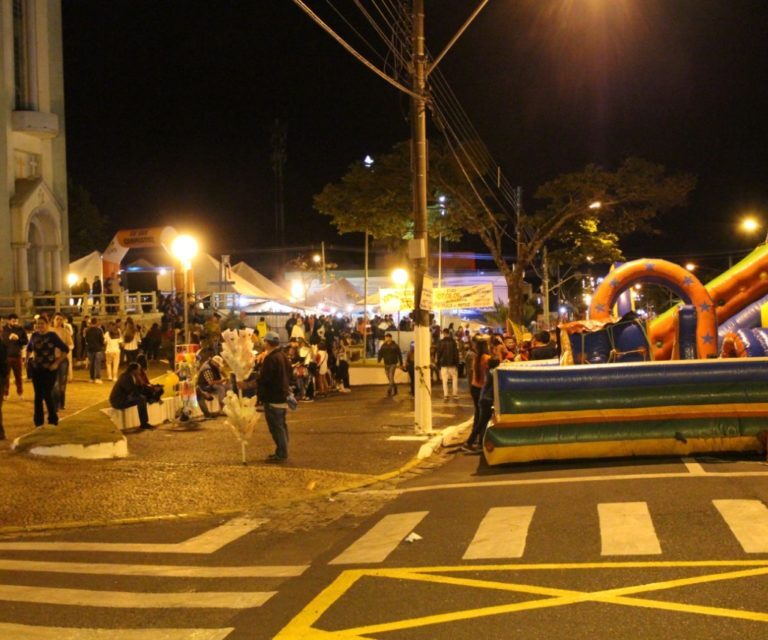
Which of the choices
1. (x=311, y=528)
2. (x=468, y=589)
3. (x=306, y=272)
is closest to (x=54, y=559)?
(x=311, y=528)

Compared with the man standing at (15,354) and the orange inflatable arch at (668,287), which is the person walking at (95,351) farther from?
the orange inflatable arch at (668,287)

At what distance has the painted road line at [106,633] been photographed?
5.80m

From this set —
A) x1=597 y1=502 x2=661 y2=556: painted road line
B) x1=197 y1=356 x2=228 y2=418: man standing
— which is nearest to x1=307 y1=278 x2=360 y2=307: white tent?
x1=197 y1=356 x2=228 y2=418: man standing

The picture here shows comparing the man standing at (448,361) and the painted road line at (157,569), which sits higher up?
the man standing at (448,361)

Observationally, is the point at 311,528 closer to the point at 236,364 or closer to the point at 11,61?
the point at 236,364

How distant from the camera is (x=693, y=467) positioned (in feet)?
35.6

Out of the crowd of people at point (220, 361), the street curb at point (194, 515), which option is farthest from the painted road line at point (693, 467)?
the street curb at point (194, 515)

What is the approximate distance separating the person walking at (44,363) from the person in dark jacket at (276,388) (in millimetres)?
3365

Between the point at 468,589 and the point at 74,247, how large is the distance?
5531cm

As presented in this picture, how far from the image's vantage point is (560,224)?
33.0 meters

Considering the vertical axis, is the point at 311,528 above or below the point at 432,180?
below

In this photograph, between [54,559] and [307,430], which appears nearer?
[54,559]

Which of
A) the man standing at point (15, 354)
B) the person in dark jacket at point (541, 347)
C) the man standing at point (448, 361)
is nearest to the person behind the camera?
the person in dark jacket at point (541, 347)

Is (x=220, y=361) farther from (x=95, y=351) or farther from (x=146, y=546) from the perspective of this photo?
(x=146, y=546)
